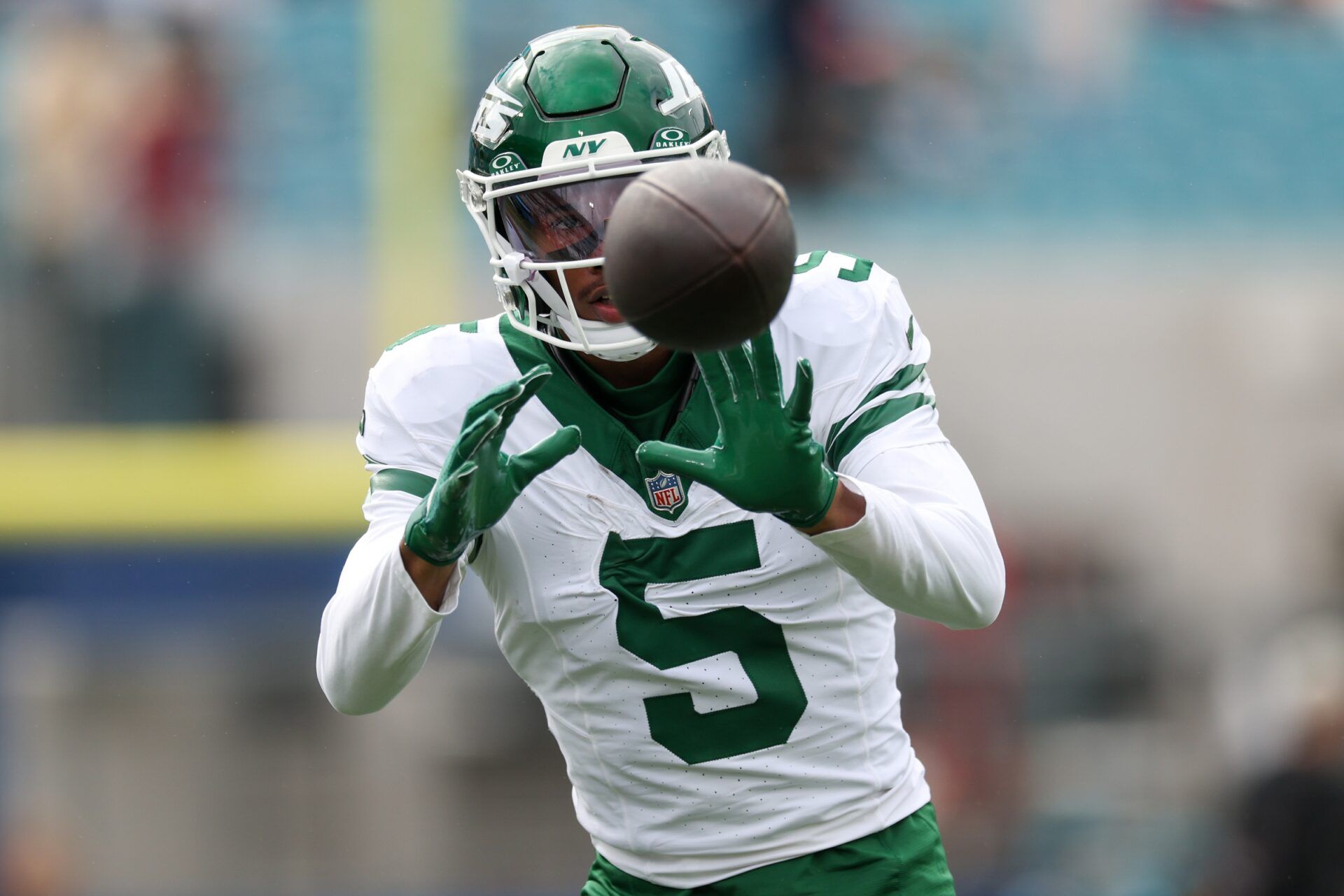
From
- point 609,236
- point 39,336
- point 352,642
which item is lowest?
point 39,336

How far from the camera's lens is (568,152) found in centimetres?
272

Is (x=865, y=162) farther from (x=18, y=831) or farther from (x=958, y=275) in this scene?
(x=18, y=831)

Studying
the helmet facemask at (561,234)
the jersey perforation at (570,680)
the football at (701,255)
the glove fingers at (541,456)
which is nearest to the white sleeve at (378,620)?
the jersey perforation at (570,680)

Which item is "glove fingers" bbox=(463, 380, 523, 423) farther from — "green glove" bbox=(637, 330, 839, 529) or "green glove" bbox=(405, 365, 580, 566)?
"green glove" bbox=(637, 330, 839, 529)

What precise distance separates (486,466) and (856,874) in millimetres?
863

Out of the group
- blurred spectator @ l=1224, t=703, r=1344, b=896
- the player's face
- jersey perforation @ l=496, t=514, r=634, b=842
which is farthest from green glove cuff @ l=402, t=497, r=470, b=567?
blurred spectator @ l=1224, t=703, r=1344, b=896

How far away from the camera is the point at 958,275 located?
29.0 feet

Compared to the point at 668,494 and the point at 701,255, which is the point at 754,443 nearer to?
the point at 701,255

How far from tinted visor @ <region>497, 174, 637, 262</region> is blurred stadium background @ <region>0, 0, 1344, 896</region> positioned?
4430mm

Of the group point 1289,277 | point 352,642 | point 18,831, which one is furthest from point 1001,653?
point 352,642

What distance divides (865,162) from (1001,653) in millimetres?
2465

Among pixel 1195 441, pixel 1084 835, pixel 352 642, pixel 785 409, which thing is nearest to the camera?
pixel 785 409

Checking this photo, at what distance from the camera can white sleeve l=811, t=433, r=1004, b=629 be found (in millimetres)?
2424

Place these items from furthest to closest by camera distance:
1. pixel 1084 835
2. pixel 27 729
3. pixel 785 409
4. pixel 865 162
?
1. pixel 865 162
2. pixel 27 729
3. pixel 1084 835
4. pixel 785 409
